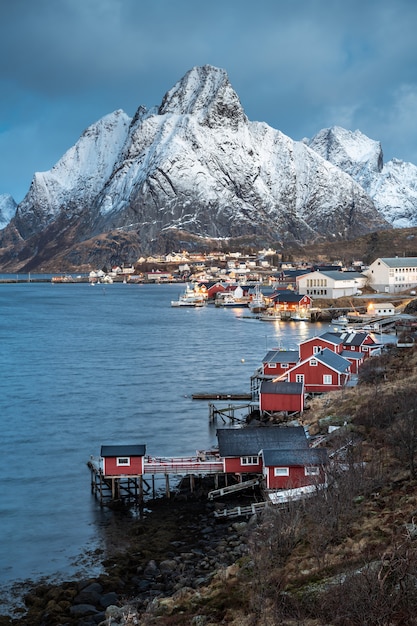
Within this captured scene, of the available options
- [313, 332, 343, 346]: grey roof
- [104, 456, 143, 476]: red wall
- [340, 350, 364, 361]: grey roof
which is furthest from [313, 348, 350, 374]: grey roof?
[104, 456, 143, 476]: red wall

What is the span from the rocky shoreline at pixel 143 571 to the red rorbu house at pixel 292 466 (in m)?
1.73

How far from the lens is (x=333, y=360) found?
33.5m

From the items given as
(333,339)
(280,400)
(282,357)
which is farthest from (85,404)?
(333,339)

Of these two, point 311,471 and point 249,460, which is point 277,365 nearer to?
point 249,460

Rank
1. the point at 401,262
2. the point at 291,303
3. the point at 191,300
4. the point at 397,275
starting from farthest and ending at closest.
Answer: the point at 191,300 → the point at 401,262 → the point at 397,275 → the point at 291,303

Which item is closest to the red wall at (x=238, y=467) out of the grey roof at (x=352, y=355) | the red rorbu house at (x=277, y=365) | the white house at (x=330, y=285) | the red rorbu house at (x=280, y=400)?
the red rorbu house at (x=280, y=400)

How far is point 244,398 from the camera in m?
34.2

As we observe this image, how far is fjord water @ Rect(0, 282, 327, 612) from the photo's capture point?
2014cm

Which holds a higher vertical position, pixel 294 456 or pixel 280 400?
pixel 280 400

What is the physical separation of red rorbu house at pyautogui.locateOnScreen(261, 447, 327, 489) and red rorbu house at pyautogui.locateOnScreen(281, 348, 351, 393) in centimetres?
1141

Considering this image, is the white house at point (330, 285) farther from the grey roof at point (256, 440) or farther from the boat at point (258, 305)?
the grey roof at point (256, 440)

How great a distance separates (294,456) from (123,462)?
17.6 ft

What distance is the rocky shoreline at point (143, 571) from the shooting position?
1494cm

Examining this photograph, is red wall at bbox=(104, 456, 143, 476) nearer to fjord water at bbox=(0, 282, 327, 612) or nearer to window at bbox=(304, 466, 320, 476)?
fjord water at bbox=(0, 282, 327, 612)
